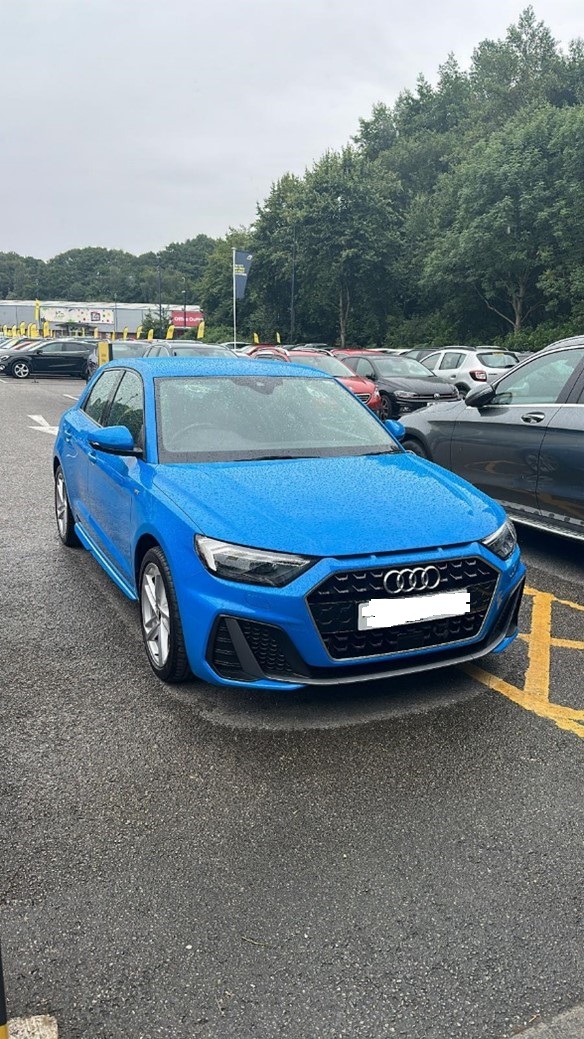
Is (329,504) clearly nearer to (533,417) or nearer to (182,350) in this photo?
(533,417)

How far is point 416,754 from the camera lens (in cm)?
306

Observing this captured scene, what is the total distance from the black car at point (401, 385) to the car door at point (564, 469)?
9542 mm

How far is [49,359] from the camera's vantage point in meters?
30.9

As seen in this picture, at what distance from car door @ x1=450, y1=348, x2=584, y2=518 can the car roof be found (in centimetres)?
173

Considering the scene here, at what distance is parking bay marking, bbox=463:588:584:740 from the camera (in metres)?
3.40

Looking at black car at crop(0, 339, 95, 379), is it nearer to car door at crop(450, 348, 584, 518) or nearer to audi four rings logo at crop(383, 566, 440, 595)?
car door at crop(450, 348, 584, 518)

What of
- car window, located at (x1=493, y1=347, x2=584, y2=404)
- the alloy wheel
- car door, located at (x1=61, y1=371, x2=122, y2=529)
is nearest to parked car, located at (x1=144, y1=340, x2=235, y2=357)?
car window, located at (x1=493, y1=347, x2=584, y2=404)

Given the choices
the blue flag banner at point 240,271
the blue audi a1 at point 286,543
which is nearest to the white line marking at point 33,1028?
the blue audi a1 at point 286,543

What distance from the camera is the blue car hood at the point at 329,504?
3.14 meters

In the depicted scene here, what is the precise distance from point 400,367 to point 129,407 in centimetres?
A: 1302

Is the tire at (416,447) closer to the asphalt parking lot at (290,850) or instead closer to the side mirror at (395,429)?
the side mirror at (395,429)

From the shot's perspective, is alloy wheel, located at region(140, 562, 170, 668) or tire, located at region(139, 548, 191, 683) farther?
alloy wheel, located at region(140, 562, 170, 668)

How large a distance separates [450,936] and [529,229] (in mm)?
37837

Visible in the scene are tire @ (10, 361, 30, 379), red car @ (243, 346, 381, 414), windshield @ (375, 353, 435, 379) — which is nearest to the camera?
red car @ (243, 346, 381, 414)
